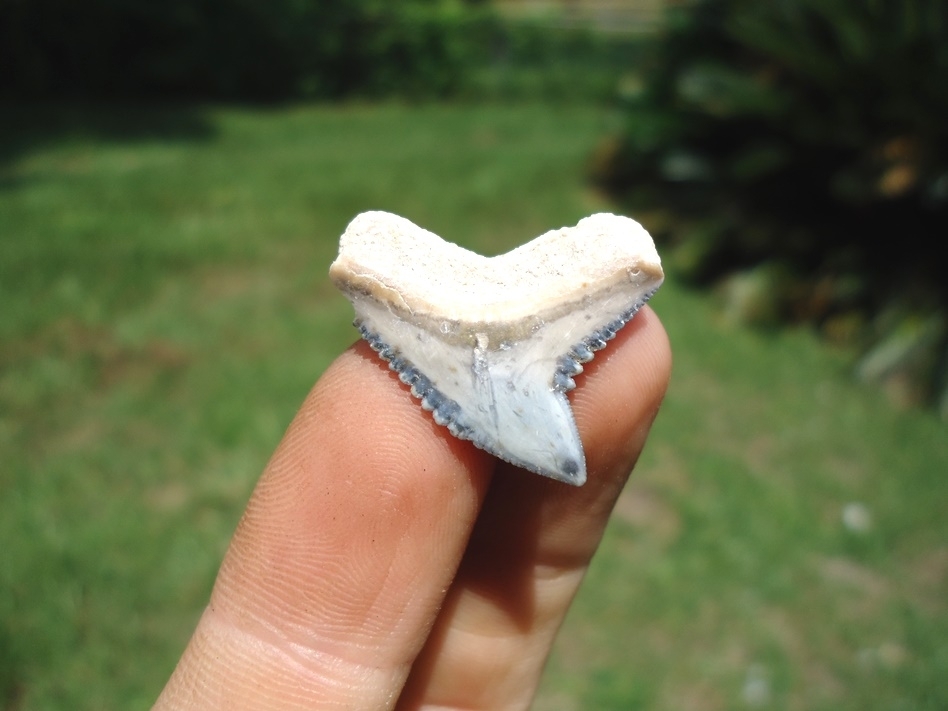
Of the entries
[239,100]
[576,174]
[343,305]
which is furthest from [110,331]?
[239,100]

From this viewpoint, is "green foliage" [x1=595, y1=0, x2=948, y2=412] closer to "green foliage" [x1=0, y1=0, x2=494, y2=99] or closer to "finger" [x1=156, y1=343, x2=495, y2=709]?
"finger" [x1=156, y1=343, x2=495, y2=709]

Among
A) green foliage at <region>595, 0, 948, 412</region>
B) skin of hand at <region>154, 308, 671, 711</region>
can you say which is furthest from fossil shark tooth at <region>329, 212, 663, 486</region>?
green foliage at <region>595, 0, 948, 412</region>

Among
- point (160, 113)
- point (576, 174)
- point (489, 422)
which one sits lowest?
point (160, 113)

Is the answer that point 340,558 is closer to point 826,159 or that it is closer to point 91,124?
point 826,159

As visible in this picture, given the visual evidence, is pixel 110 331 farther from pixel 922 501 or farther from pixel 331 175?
pixel 922 501

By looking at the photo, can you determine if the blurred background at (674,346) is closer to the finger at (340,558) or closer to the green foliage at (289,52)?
the finger at (340,558)

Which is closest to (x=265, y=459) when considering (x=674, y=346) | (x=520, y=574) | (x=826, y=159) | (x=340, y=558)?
(x=520, y=574)
